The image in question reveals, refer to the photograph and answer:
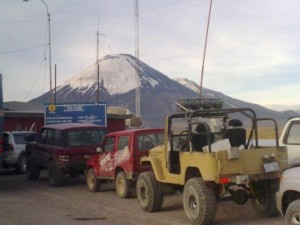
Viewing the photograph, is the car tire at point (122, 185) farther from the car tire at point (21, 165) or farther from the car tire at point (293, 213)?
the car tire at point (21, 165)

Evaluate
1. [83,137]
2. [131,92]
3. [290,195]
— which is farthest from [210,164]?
[131,92]

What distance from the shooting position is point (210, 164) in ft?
29.1

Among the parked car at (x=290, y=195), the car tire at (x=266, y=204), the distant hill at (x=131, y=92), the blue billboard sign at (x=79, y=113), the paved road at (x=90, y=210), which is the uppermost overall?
the distant hill at (x=131, y=92)

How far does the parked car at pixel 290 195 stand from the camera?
736 cm

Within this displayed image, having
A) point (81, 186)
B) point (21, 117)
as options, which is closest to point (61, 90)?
point (21, 117)

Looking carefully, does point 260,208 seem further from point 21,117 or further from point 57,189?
point 21,117

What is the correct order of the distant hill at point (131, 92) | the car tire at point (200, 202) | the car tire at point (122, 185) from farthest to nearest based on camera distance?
the distant hill at point (131, 92)
the car tire at point (122, 185)
the car tire at point (200, 202)

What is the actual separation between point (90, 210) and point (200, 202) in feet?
10.00

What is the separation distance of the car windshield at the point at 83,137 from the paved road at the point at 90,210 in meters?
1.39

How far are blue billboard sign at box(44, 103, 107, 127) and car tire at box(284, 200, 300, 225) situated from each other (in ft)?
71.0

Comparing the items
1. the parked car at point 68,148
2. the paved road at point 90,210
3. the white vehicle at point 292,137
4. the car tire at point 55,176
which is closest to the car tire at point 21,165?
the parked car at point 68,148

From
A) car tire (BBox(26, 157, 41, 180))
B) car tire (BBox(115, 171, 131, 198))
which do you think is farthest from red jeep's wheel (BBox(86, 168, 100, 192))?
car tire (BBox(26, 157, 41, 180))

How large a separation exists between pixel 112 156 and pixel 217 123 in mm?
3635

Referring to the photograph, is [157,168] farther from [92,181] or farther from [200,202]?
[92,181]
